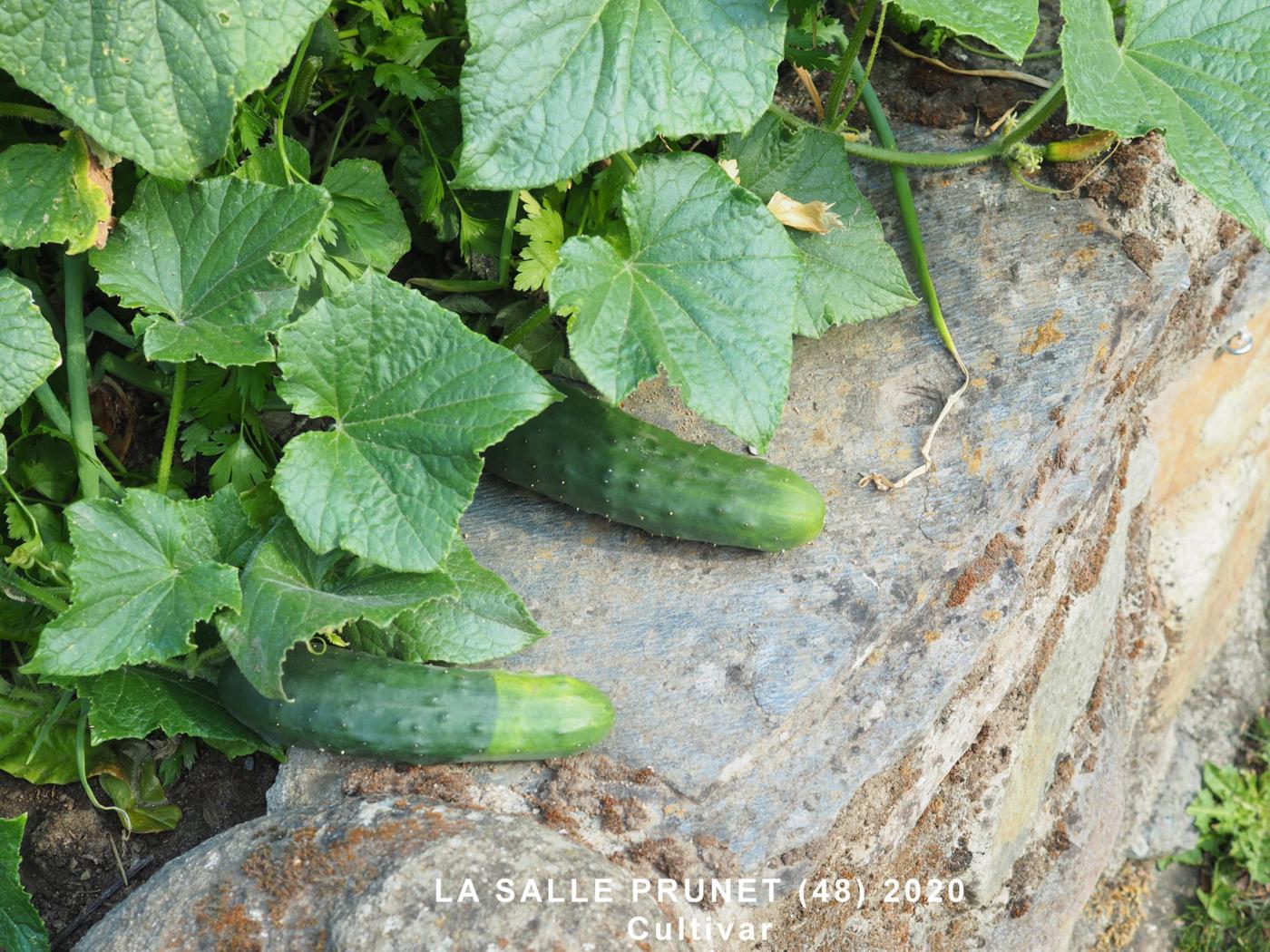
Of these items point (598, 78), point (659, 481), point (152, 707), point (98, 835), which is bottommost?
point (98, 835)

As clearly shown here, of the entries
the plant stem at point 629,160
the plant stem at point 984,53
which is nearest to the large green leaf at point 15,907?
the plant stem at point 629,160

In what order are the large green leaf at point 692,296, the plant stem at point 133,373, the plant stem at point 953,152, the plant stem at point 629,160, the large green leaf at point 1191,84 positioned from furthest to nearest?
the plant stem at point 953,152
the plant stem at point 133,373
the plant stem at point 629,160
the large green leaf at point 1191,84
the large green leaf at point 692,296

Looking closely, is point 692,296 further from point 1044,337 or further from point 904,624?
point 1044,337

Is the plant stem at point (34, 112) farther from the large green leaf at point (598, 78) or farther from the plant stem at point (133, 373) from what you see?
the large green leaf at point (598, 78)

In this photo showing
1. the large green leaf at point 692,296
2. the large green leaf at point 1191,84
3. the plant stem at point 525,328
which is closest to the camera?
the large green leaf at point 692,296

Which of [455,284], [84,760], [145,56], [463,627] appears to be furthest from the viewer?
[455,284]

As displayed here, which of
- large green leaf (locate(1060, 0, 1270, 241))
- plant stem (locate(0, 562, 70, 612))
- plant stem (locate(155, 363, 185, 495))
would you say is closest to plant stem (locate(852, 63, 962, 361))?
large green leaf (locate(1060, 0, 1270, 241))

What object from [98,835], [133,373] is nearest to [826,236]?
[133,373]
